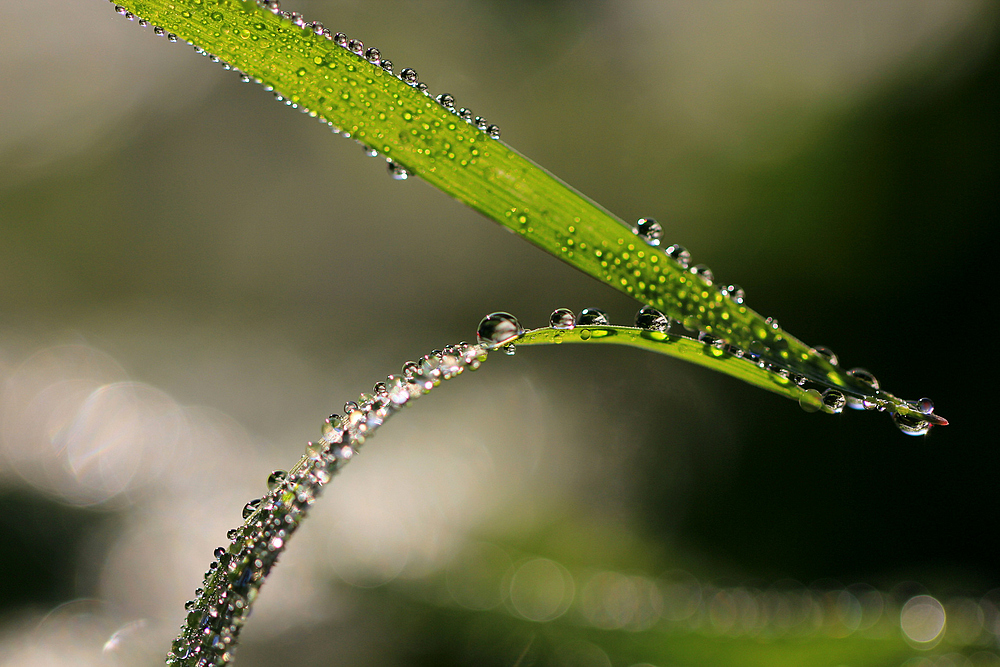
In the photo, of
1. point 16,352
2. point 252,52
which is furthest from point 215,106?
point 252,52

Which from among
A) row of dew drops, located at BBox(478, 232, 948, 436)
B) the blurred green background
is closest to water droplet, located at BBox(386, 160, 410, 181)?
row of dew drops, located at BBox(478, 232, 948, 436)

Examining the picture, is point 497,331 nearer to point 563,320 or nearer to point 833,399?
point 563,320

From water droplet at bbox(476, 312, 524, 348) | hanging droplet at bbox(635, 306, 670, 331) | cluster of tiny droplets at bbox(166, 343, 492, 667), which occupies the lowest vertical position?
cluster of tiny droplets at bbox(166, 343, 492, 667)

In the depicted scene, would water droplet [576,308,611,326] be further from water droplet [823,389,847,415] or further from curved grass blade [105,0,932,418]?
water droplet [823,389,847,415]

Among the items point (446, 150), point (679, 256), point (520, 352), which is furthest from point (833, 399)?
point (520, 352)

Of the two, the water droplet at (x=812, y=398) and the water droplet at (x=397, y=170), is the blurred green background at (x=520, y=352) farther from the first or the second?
the water droplet at (x=397, y=170)
